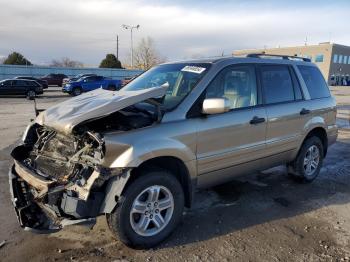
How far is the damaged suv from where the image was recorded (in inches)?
131

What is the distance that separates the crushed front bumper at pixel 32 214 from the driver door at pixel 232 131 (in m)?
1.46

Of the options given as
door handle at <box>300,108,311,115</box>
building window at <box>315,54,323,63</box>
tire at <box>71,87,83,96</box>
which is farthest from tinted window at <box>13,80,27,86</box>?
building window at <box>315,54,323,63</box>

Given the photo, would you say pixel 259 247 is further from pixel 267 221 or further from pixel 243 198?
pixel 243 198

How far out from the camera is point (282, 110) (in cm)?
501

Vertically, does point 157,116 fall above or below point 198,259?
above

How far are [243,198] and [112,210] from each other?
2.36 metres

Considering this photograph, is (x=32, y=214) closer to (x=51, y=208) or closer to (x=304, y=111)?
(x=51, y=208)

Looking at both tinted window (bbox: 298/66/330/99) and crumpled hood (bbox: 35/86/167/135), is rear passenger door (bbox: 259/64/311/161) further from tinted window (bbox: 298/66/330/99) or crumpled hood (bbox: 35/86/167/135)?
crumpled hood (bbox: 35/86/167/135)

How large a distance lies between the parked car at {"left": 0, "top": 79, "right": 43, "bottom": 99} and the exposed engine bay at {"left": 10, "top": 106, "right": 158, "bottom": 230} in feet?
78.3

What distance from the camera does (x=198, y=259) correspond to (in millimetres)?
3506

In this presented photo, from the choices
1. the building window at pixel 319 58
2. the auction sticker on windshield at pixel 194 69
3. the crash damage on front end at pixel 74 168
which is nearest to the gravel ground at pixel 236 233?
the crash damage on front end at pixel 74 168

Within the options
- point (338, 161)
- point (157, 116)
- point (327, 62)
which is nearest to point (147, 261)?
point (157, 116)

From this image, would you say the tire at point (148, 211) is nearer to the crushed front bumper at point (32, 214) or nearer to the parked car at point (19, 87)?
the crushed front bumper at point (32, 214)

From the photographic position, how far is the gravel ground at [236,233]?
3.60 m
